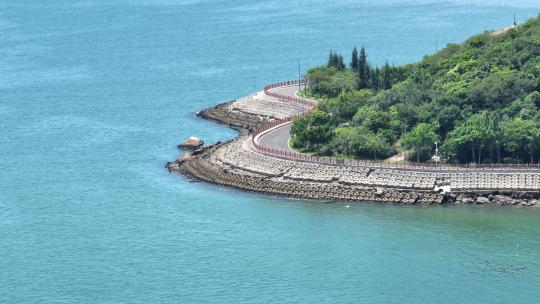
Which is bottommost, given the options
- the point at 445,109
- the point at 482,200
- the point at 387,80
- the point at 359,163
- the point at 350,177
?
the point at 482,200

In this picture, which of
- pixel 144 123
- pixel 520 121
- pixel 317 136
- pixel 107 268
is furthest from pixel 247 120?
pixel 107 268

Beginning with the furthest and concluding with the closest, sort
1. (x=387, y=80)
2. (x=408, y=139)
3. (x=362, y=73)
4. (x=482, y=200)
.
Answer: (x=362, y=73)
(x=387, y=80)
(x=408, y=139)
(x=482, y=200)

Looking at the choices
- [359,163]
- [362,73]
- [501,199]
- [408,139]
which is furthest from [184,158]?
[501,199]

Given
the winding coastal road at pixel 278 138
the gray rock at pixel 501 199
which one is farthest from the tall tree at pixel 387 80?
the gray rock at pixel 501 199

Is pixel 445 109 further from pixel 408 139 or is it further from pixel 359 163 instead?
pixel 359 163

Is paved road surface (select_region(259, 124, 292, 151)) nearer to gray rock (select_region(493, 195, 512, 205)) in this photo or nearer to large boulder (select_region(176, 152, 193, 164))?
large boulder (select_region(176, 152, 193, 164))

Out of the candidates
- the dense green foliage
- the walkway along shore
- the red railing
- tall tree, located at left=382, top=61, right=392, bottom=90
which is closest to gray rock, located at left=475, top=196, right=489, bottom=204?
the walkway along shore
